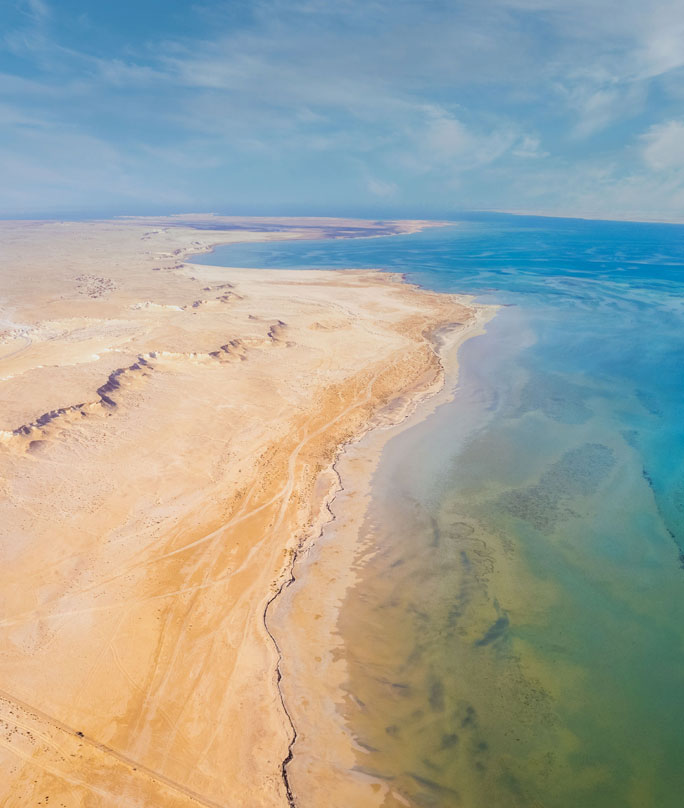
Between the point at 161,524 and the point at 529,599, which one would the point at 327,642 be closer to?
the point at 529,599

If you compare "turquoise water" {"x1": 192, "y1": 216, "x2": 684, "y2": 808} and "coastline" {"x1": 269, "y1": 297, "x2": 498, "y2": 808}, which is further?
"turquoise water" {"x1": 192, "y1": 216, "x2": 684, "y2": 808}

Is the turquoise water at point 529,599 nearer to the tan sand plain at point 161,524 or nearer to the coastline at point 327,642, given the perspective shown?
the coastline at point 327,642

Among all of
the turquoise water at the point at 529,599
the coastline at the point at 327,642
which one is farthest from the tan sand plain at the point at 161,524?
the turquoise water at the point at 529,599

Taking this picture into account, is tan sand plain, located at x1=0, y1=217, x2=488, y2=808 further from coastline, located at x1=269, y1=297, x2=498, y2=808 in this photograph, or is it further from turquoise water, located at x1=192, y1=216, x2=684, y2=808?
turquoise water, located at x1=192, y1=216, x2=684, y2=808

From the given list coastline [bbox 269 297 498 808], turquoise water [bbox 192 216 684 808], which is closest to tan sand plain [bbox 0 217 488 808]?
coastline [bbox 269 297 498 808]

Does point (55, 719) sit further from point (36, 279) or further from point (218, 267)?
point (218, 267)

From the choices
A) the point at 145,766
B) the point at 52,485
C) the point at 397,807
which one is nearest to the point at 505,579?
the point at 397,807
